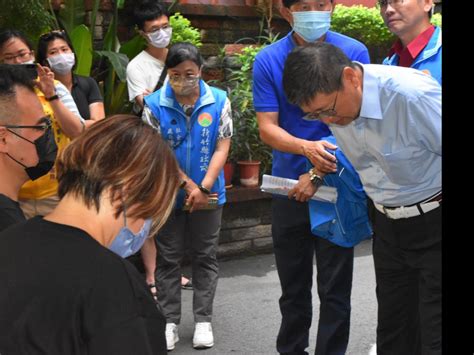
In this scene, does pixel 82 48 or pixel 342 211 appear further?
pixel 82 48

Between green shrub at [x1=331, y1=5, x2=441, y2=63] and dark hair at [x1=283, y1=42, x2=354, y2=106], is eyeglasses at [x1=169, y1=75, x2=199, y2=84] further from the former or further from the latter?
green shrub at [x1=331, y1=5, x2=441, y2=63]

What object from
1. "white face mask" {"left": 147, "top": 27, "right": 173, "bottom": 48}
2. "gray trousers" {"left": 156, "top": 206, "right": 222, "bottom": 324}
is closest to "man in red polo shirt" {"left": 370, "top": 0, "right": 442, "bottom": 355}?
"gray trousers" {"left": 156, "top": 206, "right": 222, "bottom": 324}

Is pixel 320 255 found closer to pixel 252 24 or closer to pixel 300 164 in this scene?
pixel 300 164

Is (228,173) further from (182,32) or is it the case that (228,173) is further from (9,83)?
(9,83)

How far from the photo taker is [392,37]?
7867mm

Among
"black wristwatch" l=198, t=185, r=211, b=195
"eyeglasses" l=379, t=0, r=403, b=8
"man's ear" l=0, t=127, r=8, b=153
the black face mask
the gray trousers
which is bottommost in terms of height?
the gray trousers

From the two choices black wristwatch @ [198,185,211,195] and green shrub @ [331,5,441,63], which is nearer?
black wristwatch @ [198,185,211,195]

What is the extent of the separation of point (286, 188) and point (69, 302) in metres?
2.20

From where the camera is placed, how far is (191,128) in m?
4.54

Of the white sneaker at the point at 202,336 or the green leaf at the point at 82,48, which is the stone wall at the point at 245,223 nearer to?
the green leaf at the point at 82,48

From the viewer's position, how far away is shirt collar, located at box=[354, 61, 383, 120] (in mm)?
3043

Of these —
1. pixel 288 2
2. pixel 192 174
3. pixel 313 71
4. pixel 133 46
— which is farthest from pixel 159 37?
pixel 313 71

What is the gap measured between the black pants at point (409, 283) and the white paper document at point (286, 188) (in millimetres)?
292

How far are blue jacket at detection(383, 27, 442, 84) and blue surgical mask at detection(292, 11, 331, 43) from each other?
23.1 inches
